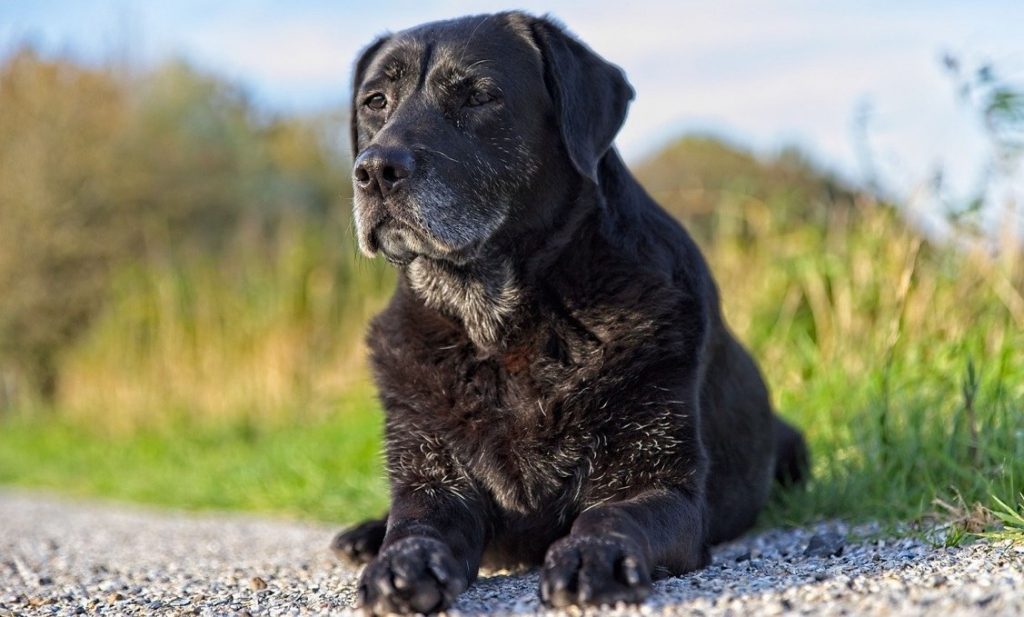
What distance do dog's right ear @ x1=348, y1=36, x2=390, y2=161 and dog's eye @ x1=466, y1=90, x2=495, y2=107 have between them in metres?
0.66

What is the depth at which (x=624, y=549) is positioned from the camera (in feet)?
9.09

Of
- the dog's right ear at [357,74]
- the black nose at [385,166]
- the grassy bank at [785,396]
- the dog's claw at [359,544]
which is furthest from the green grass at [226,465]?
the black nose at [385,166]

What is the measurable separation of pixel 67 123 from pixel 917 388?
1506 centimetres

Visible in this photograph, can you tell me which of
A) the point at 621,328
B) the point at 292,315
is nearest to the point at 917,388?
the point at 621,328

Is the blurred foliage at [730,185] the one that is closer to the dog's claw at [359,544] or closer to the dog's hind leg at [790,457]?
the dog's hind leg at [790,457]

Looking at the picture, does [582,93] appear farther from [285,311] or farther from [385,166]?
[285,311]

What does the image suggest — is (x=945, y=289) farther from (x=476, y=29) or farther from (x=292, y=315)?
(x=292, y=315)

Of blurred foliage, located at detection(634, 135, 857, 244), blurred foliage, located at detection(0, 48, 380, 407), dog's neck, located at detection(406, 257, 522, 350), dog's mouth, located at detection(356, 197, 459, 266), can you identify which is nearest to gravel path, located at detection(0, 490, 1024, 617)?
dog's neck, located at detection(406, 257, 522, 350)

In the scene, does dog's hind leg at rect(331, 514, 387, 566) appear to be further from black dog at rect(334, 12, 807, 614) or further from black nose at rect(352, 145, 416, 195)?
black nose at rect(352, 145, 416, 195)

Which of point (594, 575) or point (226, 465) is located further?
point (226, 465)

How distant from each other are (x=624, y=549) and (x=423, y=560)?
0.50 metres

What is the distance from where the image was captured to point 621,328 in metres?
3.46

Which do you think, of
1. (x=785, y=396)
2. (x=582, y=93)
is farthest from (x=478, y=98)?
(x=785, y=396)

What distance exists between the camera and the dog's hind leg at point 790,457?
4793 mm
